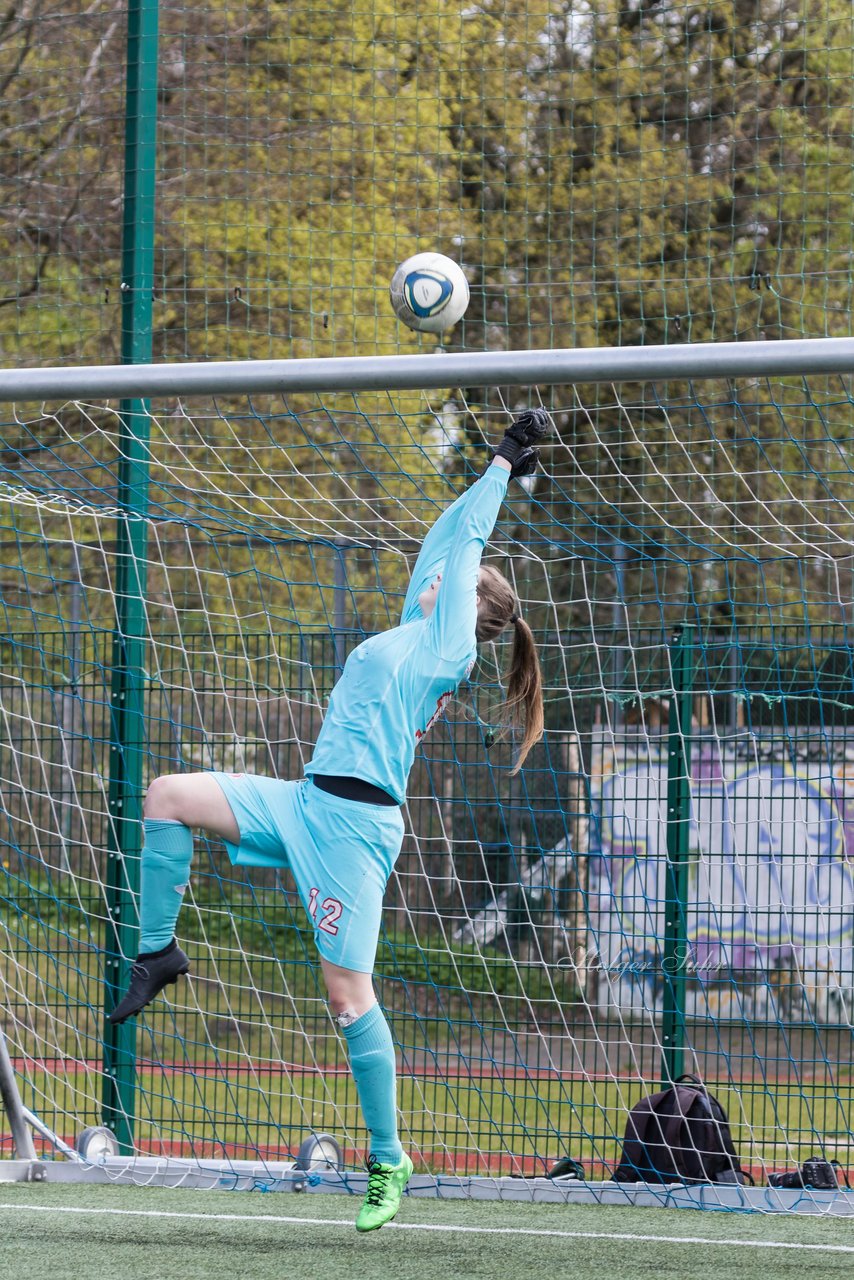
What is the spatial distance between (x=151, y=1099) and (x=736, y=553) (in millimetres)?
→ 6756

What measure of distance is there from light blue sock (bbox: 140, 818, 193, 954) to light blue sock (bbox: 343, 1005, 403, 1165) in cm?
60

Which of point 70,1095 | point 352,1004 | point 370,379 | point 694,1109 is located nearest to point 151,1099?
point 70,1095

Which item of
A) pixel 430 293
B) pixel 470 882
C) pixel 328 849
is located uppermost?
pixel 430 293

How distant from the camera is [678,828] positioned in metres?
6.55

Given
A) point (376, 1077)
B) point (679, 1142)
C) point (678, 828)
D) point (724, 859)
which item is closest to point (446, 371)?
point (376, 1077)

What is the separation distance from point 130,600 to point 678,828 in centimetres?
257

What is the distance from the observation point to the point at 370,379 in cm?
492

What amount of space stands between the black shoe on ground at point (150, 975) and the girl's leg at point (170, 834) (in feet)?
0.07

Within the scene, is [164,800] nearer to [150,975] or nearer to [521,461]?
[150,975]

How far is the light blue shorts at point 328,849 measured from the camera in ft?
14.0

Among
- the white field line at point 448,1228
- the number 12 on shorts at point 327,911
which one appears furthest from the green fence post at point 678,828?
the number 12 on shorts at point 327,911

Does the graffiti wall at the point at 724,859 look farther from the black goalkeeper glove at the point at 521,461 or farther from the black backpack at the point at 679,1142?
the black goalkeeper glove at the point at 521,461

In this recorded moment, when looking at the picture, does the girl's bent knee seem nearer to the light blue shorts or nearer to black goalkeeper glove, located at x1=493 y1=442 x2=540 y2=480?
the light blue shorts

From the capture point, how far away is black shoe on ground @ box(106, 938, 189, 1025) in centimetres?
412
